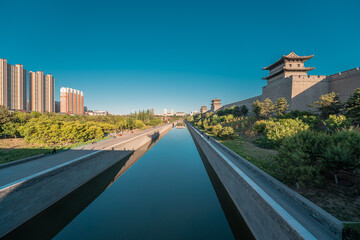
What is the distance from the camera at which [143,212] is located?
7.52m

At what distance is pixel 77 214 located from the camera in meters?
7.49

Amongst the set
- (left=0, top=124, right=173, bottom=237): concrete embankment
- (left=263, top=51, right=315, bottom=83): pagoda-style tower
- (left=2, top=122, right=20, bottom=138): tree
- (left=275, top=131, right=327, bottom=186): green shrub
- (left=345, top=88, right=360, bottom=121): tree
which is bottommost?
(left=0, top=124, right=173, bottom=237): concrete embankment

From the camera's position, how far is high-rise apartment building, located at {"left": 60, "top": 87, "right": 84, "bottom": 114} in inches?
3366

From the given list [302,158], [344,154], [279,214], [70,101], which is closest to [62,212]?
[279,214]

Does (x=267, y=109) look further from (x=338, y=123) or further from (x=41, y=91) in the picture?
(x=41, y=91)

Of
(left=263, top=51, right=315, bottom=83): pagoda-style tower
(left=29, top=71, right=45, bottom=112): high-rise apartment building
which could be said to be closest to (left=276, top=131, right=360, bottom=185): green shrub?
(left=263, top=51, right=315, bottom=83): pagoda-style tower

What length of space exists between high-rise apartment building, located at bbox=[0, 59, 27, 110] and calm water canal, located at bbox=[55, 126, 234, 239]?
7251 centimetres

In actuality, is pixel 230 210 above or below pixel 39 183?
below

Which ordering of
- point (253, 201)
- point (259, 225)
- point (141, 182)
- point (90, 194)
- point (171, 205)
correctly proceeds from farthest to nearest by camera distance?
point (141, 182) < point (90, 194) < point (171, 205) < point (253, 201) < point (259, 225)

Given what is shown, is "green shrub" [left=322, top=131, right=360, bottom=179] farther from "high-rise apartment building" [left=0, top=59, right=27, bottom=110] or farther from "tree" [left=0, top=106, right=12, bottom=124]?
"high-rise apartment building" [left=0, top=59, right=27, bottom=110]

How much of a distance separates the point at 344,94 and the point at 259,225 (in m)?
23.1

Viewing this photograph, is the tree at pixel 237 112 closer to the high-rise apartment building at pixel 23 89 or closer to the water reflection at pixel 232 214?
the water reflection at pixel 232 214

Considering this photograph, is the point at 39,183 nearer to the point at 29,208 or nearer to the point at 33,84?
the point at 29,208

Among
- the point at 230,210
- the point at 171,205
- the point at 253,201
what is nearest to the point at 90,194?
the point at 171,205
